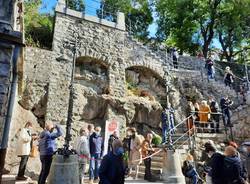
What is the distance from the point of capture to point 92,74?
14.7m

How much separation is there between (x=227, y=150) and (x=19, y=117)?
9.31 meters

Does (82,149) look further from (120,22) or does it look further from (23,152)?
(120,22)

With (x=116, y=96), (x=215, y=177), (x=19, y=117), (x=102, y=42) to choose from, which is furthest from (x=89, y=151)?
(x=102, y=42)

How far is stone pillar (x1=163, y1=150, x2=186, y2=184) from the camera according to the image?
8195mm

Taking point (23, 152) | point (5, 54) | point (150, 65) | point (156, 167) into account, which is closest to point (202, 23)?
point (150, 65)

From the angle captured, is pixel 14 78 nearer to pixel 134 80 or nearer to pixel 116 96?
pixel 116 96

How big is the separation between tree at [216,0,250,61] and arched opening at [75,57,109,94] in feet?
41.0

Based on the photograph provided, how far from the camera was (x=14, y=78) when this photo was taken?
17.1ft

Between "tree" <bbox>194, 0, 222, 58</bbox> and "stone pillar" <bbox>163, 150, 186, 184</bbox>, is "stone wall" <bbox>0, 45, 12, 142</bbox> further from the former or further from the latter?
"tree" <bbox>194, 0, 222, 58</bbox>

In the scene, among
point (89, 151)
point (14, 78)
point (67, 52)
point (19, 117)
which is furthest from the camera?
point (67, 52)

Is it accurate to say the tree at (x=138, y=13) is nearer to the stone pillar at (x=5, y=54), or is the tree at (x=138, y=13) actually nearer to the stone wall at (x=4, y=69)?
the stone pillar at (x=5, y=54)

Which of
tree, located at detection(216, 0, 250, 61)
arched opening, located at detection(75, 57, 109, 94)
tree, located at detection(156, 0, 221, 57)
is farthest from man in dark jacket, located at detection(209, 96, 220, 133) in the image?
tree, located at detection(216, 0, 250, 61)

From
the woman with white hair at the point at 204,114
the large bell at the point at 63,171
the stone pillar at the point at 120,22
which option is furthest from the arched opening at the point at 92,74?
the large bell at the point at 63,171

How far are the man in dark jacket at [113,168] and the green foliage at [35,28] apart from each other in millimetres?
11451
